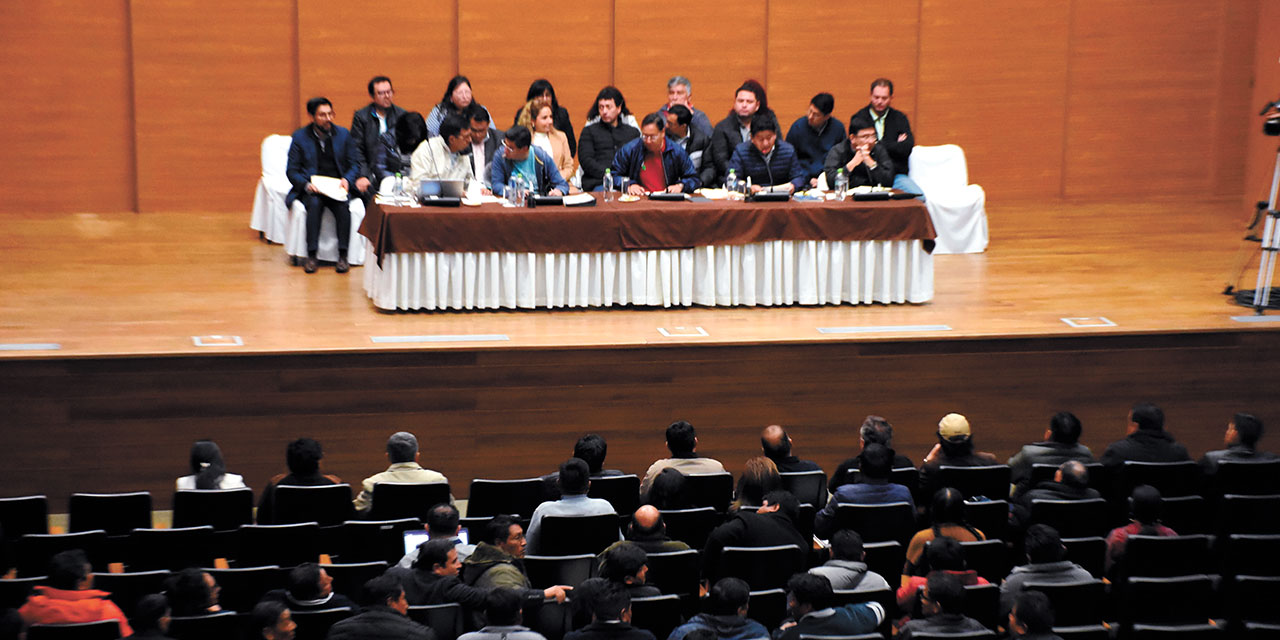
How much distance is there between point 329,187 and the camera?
32.6ft

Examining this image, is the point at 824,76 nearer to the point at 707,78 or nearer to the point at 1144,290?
the point at 707,78

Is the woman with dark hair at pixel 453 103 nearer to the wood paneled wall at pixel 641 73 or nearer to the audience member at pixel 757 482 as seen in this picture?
the wood paneled wall at pixel 641 73

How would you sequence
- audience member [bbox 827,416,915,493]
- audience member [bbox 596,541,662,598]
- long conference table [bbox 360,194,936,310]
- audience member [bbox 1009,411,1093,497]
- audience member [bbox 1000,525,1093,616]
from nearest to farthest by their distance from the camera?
audience member [bbox 596,541,662,598] → audience member [bbox 1000,525,1093,616] → audience member [bbox 827,416,915,493] → audience member [bbox 1009,411,1093,497] → long conference table [bbox 360,194,936,310]

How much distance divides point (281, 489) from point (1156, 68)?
415 inches

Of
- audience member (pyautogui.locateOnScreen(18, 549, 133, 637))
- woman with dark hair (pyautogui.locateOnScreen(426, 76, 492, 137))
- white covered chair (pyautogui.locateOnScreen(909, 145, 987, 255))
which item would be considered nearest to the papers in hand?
woman with dark hair (pyautogui.locateOnScreen(426, 76, 492, 137))

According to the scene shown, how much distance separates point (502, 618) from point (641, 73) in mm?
8834

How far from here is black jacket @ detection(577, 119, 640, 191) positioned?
1012cm

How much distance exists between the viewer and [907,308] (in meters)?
8.93

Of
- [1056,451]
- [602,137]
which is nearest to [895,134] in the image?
[602,137]

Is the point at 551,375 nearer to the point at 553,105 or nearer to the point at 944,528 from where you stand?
the point at 944,528

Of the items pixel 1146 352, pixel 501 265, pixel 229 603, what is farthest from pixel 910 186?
pixel 229 603

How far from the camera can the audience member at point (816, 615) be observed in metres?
4.57

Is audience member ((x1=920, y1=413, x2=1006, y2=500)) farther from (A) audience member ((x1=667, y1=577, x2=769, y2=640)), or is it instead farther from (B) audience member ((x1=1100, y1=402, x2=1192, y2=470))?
(A) audience member ((x1=667, y1=577, x2=769, y2=640))

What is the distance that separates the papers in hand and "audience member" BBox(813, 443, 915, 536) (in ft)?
17.5
